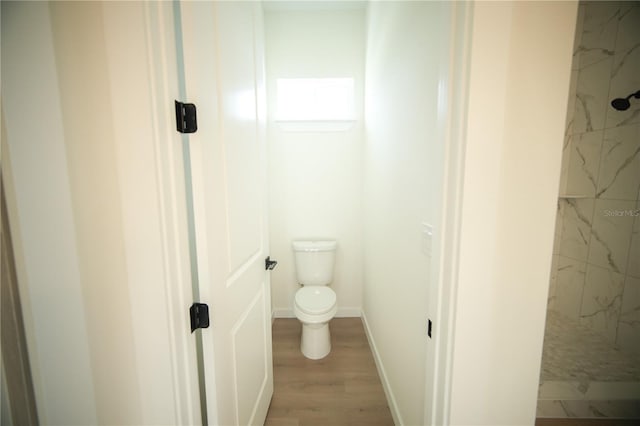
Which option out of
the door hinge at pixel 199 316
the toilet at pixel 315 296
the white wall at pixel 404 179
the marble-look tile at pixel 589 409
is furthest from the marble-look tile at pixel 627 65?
the door hinge at pixel 199 316

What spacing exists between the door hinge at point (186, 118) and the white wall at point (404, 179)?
693 millimetres

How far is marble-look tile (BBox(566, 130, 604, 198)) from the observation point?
1.58 metres

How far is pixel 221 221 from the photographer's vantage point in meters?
0.76

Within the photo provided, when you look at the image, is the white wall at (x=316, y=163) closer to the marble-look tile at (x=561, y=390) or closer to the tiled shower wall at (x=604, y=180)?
the marble-look tile at (x=561, y=390)

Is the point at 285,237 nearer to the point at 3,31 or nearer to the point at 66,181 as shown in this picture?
the point at 66,181

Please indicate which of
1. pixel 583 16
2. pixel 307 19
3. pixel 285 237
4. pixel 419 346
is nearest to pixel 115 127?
pixel 419 346

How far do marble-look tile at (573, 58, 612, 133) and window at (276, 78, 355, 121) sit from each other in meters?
1.73

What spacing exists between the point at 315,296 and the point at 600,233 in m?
2.19

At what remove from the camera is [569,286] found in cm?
177

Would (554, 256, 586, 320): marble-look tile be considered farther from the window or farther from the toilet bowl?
the window

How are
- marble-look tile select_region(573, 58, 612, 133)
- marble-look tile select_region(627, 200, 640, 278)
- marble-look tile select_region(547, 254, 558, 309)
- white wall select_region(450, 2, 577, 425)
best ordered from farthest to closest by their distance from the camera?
marble-look tile select_region(547, 254, 558, 309) < marble-look tile select_region(573, 58, 612, 133) < marble-look tile select_region(627, 200, 640, 278) < white wall select_region(450, 2, 577, 425)

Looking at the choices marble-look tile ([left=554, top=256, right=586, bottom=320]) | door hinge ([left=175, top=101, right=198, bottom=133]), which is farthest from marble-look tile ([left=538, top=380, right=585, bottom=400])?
door hinge ([left=175, top=101, right=198, bottom=133])

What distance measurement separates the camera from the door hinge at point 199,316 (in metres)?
0.65

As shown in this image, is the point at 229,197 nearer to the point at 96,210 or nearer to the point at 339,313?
the point at 96,210
